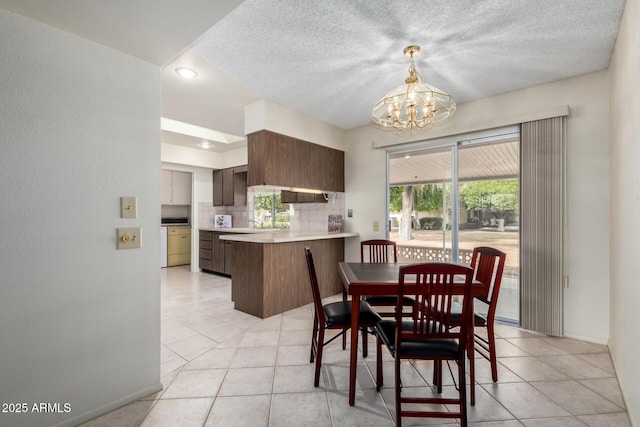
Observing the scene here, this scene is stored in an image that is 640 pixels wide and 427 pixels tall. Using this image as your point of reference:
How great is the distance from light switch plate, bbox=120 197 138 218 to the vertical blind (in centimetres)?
341

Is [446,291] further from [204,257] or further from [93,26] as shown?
[204,257]

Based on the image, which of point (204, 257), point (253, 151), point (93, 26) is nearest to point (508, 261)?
point (253, 151)

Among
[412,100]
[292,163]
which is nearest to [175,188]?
[292,163]

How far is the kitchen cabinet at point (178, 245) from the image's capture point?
255 inches

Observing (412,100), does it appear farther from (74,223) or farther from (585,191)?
(74,223)

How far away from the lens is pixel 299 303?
3656 mm

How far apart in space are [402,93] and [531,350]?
242 cm

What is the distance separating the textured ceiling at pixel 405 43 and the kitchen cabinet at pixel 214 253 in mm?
3331

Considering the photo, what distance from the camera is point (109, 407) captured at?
5.55 ft

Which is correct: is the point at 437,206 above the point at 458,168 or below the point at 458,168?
below

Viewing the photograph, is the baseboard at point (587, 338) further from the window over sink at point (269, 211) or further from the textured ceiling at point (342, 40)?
the window over sink at point (269, 211)

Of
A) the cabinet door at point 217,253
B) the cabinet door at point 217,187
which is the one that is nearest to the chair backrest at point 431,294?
the cabinet door at point 217,253

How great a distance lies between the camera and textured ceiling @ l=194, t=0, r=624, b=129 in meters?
1.83

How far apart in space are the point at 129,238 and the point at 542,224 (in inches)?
138
